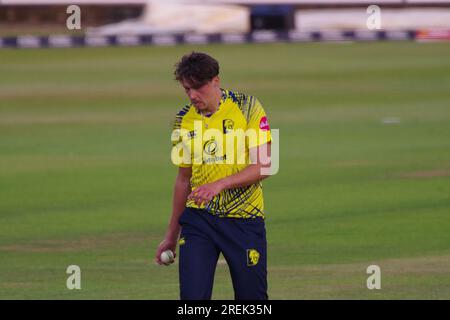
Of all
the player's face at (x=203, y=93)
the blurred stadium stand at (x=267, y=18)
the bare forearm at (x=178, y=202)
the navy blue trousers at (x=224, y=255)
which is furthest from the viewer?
the blurred stadium stand at (x=267, y=18)

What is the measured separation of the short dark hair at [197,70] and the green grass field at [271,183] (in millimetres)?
3757

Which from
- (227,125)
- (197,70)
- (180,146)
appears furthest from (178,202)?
(197,70)

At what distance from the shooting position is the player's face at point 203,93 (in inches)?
322

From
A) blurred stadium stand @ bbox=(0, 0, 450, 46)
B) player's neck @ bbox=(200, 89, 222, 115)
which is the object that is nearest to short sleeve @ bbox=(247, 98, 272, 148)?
player's neck @ bbox=(200, 89, 222, 115)

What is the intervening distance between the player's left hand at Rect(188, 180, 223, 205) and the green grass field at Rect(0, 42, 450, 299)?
350cm

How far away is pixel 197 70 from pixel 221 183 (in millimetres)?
737

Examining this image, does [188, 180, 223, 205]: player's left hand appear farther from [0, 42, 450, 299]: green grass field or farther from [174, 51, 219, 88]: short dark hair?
[0, 42, 450, 299]: green grass field

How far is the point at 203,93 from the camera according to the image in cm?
823

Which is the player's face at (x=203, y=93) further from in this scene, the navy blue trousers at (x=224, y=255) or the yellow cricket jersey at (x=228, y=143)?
the navy blue trousers at (x=224, y=255)

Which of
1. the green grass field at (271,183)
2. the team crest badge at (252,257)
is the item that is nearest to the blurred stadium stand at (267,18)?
the green grass field at (271,183)

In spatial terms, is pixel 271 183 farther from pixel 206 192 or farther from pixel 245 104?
pixel 206 192
